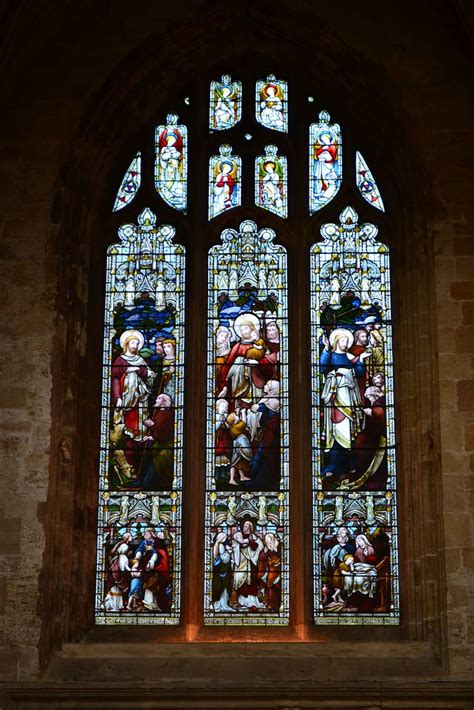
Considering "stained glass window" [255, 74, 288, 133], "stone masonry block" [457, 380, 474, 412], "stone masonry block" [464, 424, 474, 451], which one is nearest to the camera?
"stone masonry block" [464, 424, 474, 451]

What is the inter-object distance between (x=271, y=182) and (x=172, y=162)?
0.88 m

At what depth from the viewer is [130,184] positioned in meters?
13.9

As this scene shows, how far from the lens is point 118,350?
13.3m

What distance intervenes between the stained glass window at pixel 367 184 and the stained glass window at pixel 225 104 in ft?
3.78

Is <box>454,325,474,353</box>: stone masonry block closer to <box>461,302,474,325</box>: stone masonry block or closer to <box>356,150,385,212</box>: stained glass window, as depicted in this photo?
<box>461,302,474,325</box>: stone masonry block

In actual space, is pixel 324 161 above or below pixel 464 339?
above

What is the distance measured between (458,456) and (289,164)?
3.15 metres

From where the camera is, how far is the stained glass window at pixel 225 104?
46.3 ft

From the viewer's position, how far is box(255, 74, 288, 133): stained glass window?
14.1m

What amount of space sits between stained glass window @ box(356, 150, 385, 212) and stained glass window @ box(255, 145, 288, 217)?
0.63 m

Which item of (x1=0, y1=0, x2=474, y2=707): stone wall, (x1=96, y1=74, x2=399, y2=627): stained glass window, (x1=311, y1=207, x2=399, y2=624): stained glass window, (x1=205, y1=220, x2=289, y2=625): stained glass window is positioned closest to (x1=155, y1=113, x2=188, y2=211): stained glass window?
(x1=96, y1=74, x2=399, y2=627): stained glass window

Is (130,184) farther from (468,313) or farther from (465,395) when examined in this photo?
(465,395)

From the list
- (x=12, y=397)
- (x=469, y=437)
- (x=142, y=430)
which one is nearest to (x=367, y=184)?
(x=469, y=437)

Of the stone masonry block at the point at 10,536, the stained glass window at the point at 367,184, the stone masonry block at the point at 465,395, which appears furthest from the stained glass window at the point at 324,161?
the stone masonry block at the point at 10,536
